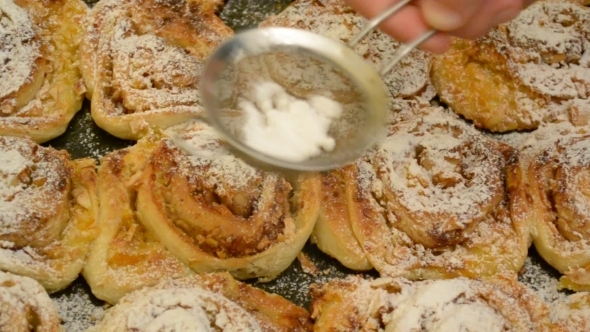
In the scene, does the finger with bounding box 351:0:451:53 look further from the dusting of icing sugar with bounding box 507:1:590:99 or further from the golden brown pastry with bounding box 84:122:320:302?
the dusting of icing sugar with bounding box 507:1:590:99

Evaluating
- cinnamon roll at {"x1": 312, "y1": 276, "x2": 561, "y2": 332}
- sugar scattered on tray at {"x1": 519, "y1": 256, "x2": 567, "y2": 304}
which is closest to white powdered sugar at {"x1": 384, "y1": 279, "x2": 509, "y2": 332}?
cinnamon roll at {"x1": 312, "y1": 276, "x2": 561, "y2": 332}

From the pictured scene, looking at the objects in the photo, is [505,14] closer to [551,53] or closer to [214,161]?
[551,53]

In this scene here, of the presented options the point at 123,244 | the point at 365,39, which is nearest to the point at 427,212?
the point at 365,39

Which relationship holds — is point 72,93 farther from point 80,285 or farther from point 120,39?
point 80,285

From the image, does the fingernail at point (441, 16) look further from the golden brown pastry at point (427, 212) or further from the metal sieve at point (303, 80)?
the golden brown pastry at point (427, 212)

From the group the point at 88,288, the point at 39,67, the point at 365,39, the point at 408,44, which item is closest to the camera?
the point at 408,44

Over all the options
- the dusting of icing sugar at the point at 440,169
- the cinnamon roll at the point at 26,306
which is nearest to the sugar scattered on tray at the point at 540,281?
the dusting of icing sugar at the point at 440,169
